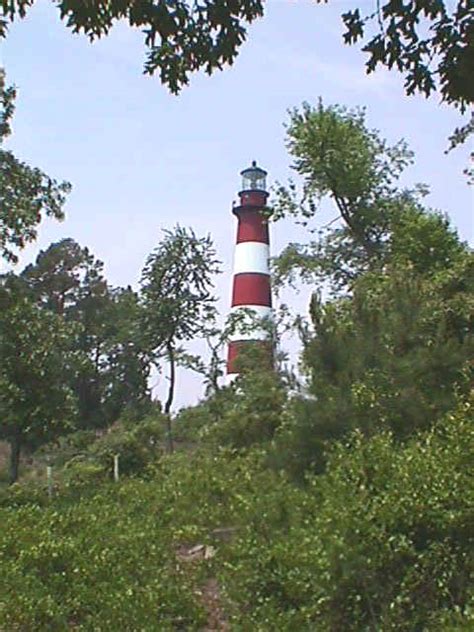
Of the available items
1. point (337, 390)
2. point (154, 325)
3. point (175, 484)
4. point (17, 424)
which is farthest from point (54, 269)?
point (337, 390)

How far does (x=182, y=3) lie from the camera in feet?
9.59

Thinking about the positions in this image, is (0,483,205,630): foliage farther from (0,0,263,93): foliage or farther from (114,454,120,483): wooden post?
(0,0,263,93): foliage

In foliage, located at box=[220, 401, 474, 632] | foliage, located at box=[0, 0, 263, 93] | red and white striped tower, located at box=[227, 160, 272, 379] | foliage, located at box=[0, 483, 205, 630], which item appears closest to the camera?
foliage, located at box=[0, 0, 263, 93]

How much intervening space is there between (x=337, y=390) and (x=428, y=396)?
94cm

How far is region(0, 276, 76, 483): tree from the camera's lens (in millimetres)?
15211

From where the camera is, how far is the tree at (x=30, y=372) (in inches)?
599

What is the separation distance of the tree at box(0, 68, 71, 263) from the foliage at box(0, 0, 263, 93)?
1138 centimetres

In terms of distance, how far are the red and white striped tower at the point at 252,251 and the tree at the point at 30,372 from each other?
23.5ft

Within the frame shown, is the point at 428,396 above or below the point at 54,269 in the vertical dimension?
below

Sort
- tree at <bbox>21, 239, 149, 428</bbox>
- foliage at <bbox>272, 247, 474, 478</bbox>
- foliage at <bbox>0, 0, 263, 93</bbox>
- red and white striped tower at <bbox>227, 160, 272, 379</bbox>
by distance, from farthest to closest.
A: 1. tree at <bbox>21, 239, 149, 428</bbox>
2. red and white striped tower at <bbox>227, 160, 272, 379</bbox>
3. foliage at <bbox>272, 247, 474, 478</bbox>
4. foliage at <bbox>0, 0, 263, 93</bbox>

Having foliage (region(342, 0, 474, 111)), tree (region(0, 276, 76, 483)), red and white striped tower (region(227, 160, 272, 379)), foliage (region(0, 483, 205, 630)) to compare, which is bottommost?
foliage (region(0, 483, 205, 630))

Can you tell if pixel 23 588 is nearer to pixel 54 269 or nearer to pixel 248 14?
pixel 248 14

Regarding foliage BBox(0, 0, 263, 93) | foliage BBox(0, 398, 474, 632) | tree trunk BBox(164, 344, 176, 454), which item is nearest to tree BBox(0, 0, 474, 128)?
foliage BBox(0, 0, 263, 93)

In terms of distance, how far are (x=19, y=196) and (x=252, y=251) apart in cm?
1143
